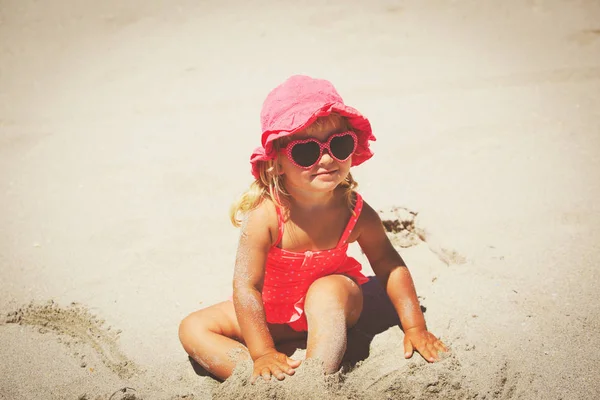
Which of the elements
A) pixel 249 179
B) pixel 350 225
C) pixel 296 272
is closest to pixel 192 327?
pixel 296 272

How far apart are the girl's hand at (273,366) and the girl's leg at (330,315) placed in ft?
0.34

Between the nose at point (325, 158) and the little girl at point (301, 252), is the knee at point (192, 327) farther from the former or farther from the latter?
the nose at point (325, 158)

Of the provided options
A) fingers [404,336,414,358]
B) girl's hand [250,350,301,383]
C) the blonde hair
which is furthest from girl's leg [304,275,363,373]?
the blonde hair

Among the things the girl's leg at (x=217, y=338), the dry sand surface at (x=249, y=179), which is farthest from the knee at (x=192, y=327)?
the dry sand surface at (x=249, y=179)

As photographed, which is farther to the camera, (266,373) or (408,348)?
Answer: (408,348)

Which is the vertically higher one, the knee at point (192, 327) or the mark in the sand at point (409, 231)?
the knee at point (192, 327)

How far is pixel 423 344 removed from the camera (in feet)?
6.89

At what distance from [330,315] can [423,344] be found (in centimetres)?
44

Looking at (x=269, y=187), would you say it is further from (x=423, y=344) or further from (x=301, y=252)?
(x=423, y=344)

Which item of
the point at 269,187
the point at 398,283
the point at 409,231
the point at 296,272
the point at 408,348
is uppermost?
the point at 269,187

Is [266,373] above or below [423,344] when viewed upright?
above

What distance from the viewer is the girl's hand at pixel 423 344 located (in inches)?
81.0

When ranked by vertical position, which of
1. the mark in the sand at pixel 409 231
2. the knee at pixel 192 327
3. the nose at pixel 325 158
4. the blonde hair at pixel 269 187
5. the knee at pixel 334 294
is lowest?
the mark in the sand at pixel 409 231

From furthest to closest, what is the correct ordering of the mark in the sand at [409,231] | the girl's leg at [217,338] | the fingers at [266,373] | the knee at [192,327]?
the mark in the sand at [409,231] → the knee at [192,327] → the girl's leg at [217,338] → the fingers at [266,373]
